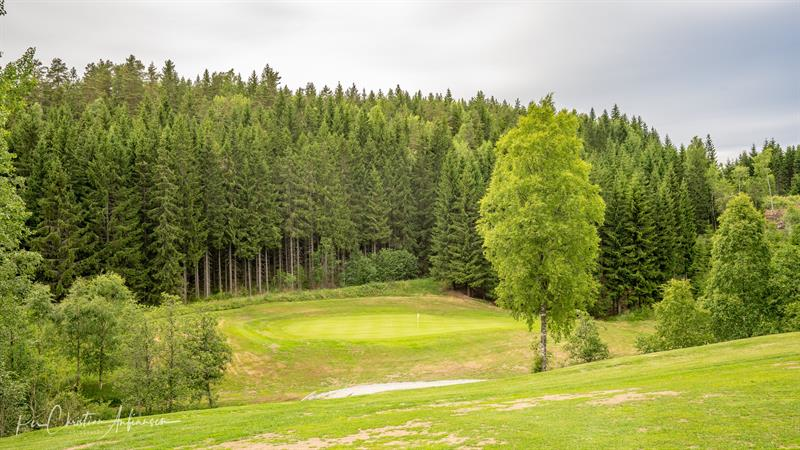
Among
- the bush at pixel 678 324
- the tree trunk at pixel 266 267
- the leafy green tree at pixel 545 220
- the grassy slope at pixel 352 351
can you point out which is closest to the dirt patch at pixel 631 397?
the leafy green tree at pixel 545 220

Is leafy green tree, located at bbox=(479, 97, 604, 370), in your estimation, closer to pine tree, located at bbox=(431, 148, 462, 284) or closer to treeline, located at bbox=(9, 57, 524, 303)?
treeline, located at bbox=(9, 57, 524, 303)

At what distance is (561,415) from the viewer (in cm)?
1505

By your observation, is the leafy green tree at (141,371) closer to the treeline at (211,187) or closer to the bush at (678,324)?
the treeline at (211,187)

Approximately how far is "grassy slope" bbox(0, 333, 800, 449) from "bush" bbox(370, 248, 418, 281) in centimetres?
5357

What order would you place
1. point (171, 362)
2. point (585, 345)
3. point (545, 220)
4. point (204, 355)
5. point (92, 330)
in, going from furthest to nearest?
point (585, 345)
point (92, 330)
point (204, 355)
point (171, 362)
point (545, 220)

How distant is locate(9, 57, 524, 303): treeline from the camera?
58.6m

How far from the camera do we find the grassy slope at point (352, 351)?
34062 mm

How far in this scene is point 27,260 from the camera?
20766 millimetres

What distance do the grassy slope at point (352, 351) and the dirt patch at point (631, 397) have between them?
57.5ft

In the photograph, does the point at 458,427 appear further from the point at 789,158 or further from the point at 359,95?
the point at 359,95

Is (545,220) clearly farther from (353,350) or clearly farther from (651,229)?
(651,229)

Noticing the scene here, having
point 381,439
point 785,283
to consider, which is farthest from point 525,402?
point 785,283

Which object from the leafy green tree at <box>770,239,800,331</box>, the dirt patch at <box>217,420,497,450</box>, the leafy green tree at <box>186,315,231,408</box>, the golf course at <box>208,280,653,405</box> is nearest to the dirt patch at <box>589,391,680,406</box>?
the dirt patch at <box>217,420,497,450</box>

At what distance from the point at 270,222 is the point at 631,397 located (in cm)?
6312
